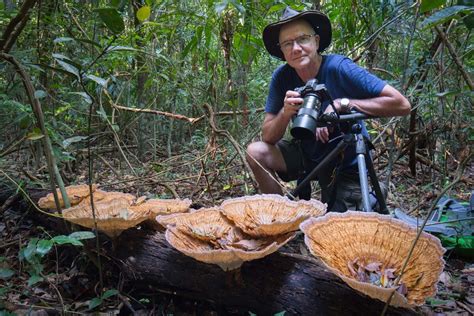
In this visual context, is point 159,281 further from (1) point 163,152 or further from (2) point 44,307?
(1) point 163,152

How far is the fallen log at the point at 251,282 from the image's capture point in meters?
1.44

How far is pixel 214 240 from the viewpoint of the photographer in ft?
5.39

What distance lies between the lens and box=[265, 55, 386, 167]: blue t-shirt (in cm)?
267

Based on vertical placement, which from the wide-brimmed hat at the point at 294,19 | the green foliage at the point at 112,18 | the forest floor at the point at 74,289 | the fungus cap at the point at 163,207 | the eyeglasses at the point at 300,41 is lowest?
the forest floor at the point at 74,289

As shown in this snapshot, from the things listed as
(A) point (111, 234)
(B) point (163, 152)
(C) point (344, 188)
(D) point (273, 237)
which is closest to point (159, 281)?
(A) point (111, 234)

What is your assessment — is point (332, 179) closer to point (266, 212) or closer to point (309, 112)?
point (309, 112)

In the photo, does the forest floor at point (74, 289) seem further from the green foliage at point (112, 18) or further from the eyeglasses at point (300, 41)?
the eyeglasses at point (300, 41)

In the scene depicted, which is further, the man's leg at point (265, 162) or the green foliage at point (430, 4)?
the man's leg at point (265, 162)

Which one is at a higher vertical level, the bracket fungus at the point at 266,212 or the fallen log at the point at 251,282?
the bracket fungus at the point at 266,212

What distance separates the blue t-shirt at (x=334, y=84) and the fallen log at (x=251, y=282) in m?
1.48

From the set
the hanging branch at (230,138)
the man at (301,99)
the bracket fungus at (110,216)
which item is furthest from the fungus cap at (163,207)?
the hanging branch at (230,138)

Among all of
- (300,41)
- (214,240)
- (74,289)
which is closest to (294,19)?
(300,41)

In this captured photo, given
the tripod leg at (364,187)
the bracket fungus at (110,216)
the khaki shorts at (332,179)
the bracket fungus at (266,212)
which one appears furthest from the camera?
the khaki shorts at (332,179)

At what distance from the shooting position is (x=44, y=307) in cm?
166
